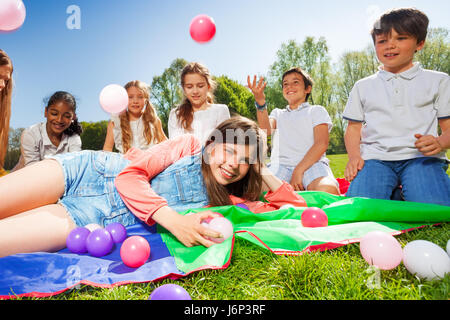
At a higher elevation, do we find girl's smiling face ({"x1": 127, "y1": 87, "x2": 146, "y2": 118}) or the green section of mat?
girl's smiling face ({"x1": 127, "y1": 87, "x2": 146, "y2": 118})

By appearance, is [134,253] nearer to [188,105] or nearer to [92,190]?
[92,190]

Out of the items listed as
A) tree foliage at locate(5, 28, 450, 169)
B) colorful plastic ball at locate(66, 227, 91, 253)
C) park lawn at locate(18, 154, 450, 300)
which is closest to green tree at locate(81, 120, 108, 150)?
tree foliage at locate(5, 28, 450, 169)

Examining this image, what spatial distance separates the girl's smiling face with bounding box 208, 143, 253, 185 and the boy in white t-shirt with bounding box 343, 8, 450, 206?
1.23 metres

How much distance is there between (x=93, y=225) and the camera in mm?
2092

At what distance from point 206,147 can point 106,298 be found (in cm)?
135

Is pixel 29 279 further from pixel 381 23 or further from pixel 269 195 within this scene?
pixel 381 23

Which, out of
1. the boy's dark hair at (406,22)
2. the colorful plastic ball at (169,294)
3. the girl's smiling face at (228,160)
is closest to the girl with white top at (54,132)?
the girl's smiling face at (228,160)

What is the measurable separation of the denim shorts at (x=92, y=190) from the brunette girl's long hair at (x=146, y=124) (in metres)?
2.68

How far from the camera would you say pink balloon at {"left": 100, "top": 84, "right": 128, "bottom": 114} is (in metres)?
4.67

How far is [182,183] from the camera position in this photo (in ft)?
→ 7.84

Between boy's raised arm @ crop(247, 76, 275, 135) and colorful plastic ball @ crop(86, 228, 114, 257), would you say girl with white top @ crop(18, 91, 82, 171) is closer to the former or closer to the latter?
boy's raised arm @ crop(247, 76, 275, 135)

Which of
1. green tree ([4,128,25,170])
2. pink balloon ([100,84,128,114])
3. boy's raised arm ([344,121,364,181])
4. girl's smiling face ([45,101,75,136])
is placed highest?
pink balloon ([100,84,128,114])

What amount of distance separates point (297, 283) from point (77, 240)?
135 centimetres
